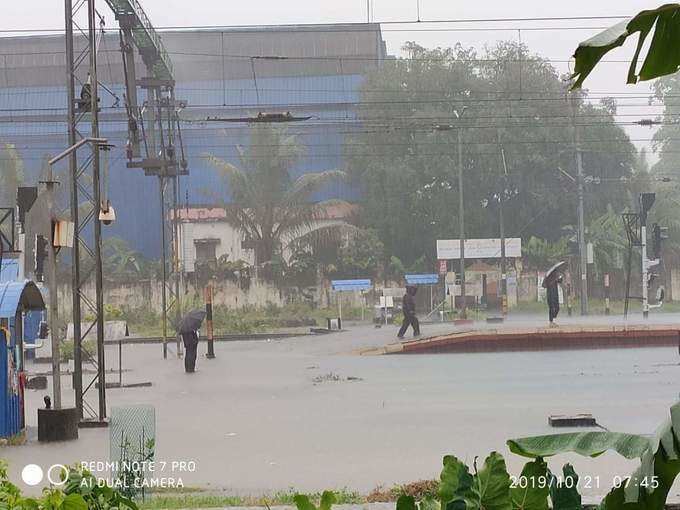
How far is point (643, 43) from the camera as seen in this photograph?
2410mm

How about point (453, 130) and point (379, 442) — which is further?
point (453, 130)

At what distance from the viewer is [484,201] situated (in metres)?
28.5

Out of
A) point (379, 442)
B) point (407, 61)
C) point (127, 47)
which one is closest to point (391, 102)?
point (407, 61)

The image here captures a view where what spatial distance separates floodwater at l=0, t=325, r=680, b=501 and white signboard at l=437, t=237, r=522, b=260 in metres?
3.92

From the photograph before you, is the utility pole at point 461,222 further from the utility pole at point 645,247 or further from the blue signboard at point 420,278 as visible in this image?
the utility pole at point 645,247

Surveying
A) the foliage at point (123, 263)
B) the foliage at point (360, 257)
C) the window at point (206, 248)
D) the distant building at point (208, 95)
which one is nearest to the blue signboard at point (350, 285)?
the foliage at point (360, 257)

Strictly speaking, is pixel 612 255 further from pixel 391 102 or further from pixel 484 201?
pixel 391 102

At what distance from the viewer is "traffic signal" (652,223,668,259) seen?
27.2 metres

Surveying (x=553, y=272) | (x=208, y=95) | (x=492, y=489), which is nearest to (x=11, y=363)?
(x=492, y=489)

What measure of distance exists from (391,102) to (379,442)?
61.3 feet

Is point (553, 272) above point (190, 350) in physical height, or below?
above

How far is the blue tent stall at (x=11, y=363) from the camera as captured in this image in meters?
10.4

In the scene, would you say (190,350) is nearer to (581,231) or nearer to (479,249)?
(479,249)

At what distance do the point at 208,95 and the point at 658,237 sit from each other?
1033cm
